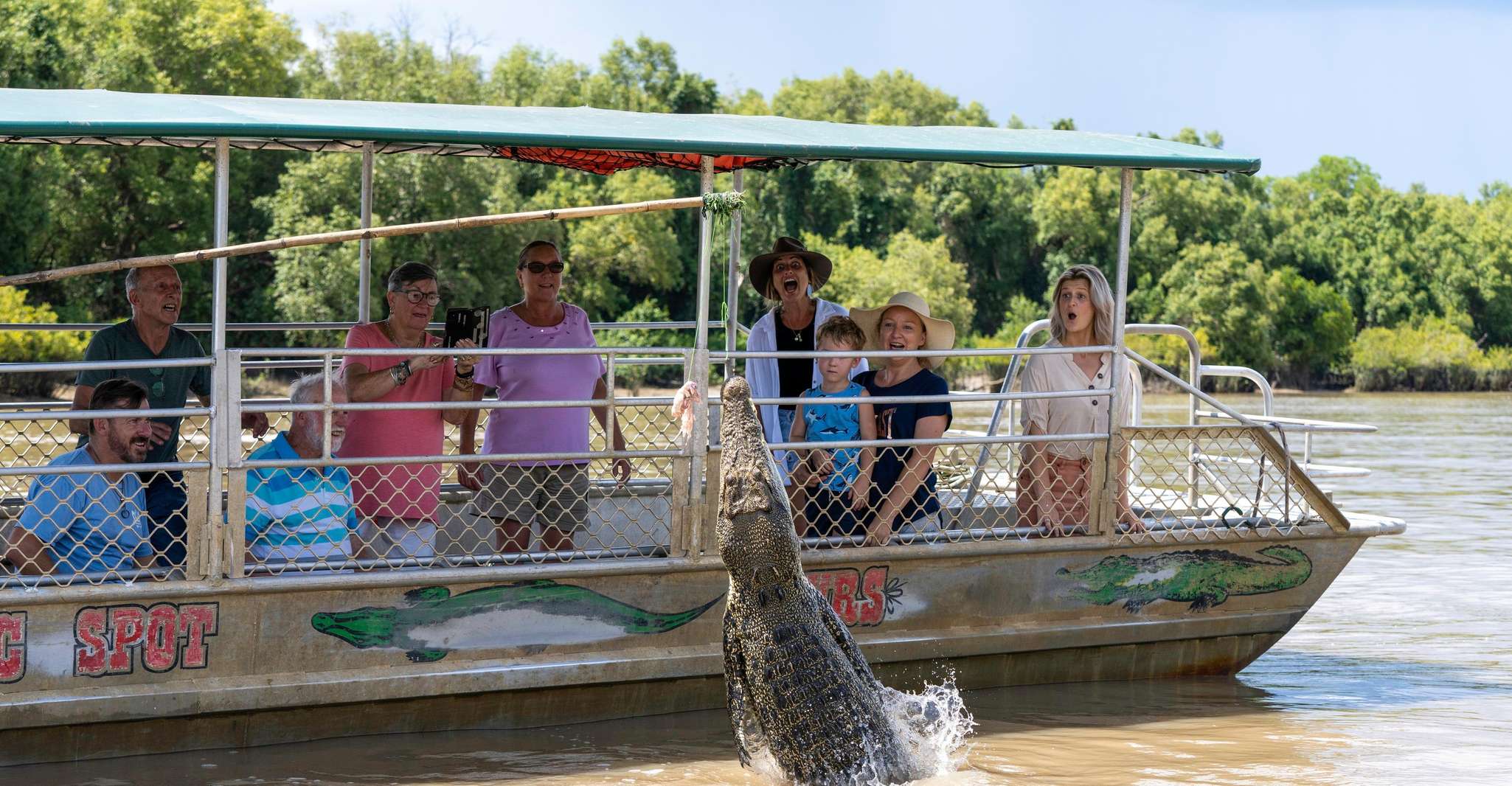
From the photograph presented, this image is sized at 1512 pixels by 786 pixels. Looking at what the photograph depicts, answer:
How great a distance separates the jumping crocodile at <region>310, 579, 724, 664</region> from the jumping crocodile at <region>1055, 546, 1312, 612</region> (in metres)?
1.95

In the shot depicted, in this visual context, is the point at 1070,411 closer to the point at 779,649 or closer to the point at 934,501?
the point at 934,501

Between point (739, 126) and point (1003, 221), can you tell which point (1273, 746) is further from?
point (1003, 221)

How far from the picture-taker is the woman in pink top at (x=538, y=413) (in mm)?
6109

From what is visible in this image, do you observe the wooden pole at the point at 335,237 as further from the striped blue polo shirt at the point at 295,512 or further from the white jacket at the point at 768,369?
the white jacket at the point at 768,369

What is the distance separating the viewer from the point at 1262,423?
6.92m

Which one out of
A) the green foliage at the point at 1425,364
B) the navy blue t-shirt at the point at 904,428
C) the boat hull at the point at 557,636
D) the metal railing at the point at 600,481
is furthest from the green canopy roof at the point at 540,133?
the green foliage at the point at 1425,364

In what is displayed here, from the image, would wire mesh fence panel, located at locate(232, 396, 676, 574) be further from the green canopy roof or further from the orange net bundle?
the orange net bundle

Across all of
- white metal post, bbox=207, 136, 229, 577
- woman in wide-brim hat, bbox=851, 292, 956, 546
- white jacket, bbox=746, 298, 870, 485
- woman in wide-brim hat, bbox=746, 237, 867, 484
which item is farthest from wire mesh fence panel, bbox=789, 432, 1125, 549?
white metal post, bbox=207, 136, 229, 577

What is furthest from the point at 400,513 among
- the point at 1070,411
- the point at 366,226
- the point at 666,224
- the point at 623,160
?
the point at 666,224

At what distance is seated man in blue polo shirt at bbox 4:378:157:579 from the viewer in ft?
17.1

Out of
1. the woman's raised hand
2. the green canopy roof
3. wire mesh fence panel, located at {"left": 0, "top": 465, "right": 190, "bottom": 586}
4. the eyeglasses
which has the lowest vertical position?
wire mesh fence panel, located at {"left": 0, "top": 465, "right": 190, "bottom": 586}

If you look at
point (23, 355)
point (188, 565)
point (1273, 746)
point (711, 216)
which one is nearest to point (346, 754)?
point (188, 565)

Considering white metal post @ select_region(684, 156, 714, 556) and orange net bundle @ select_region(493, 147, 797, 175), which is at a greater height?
orange net bundle @ select_region(493, 147, 797, 175)

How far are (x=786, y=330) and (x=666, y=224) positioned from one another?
108ft
